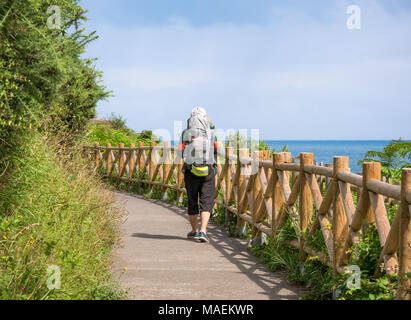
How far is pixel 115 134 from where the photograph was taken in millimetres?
28188

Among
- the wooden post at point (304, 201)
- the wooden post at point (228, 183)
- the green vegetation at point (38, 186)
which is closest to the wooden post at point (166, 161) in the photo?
the wooden post at point (228, 183)

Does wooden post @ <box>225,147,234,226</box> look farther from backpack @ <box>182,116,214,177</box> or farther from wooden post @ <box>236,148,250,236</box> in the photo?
backpack @ <box>182,116,214,177</box>

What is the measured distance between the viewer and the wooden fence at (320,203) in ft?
14.0

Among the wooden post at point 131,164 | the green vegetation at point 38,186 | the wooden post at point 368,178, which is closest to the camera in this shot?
the wooden post at point 368,178

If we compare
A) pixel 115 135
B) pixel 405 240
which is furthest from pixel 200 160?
pixel 115 135

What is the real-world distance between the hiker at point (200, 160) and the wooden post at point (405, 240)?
15.2 ft

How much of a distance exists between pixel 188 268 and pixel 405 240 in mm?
3407

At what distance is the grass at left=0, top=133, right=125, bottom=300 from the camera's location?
4438mm

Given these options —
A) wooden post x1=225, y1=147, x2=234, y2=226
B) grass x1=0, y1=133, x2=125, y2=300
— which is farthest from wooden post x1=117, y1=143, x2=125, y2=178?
grass x1=0, y1=133, x2=125, y2=300

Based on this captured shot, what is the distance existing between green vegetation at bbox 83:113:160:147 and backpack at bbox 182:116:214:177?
1572cm

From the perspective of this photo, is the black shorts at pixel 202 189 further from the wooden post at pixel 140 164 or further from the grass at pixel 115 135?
the grass at pixel 115 135

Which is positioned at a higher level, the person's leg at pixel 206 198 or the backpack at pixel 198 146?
the backpack at pixel 198 146
